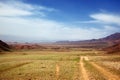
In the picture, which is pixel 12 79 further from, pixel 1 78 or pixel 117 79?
pixel 117 79

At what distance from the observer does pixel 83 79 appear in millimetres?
26906

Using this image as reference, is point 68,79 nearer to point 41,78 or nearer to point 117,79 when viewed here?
point 41,78

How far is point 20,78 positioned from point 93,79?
29.1ft

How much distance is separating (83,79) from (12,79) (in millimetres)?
8435

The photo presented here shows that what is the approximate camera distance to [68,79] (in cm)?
2709

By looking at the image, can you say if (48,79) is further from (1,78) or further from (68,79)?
(1,78)

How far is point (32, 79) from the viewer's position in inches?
1061

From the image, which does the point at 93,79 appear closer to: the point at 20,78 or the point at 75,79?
the point at 75,79

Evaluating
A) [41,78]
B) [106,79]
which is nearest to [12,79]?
[41,78]

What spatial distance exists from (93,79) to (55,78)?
4.58 m

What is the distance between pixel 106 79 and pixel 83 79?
2.69 m

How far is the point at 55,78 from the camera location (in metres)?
27.6

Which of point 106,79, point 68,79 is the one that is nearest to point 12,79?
point 68,79

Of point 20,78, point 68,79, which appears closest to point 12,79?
point 20,78
